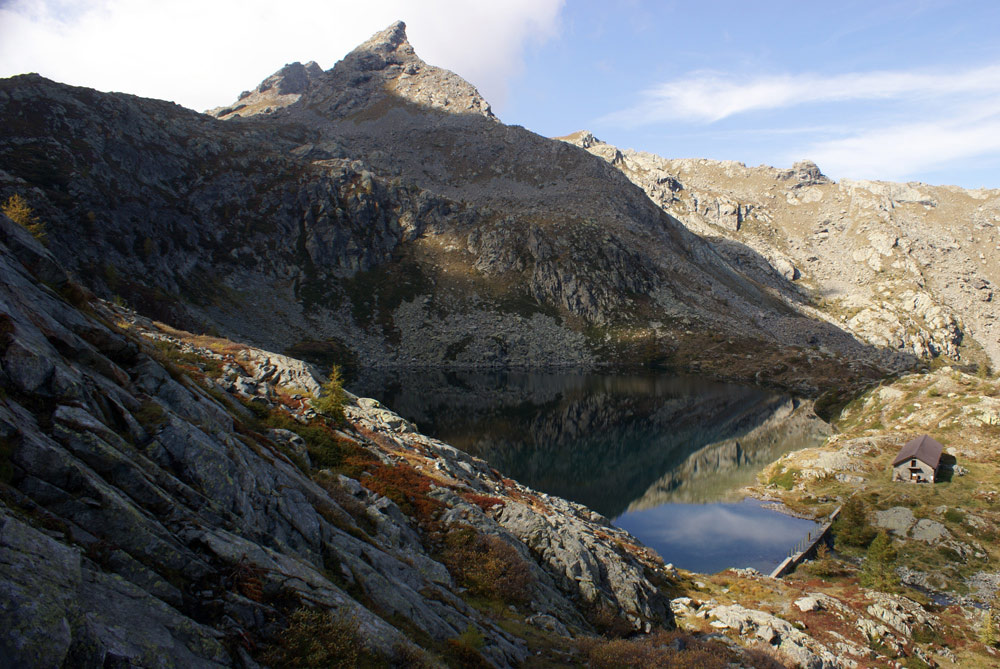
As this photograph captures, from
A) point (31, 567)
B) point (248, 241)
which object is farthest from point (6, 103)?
point (31, 567)

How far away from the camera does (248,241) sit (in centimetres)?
13100

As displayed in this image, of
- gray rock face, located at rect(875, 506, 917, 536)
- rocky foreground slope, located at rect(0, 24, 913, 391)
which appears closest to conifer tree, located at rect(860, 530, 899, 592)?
gray rock face, located at rect(875, 506, 917, 536)

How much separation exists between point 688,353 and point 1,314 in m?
135

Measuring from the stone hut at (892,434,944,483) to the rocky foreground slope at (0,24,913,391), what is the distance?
212 feet

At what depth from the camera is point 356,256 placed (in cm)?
14400

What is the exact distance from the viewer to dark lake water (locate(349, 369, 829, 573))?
45219 millimetres

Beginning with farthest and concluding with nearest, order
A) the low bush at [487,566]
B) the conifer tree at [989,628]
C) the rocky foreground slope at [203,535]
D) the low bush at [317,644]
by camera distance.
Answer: the conifer tree at [989,628], the low bush at [487,566], the low bush at [317,644], the rocky foreground slope at [203,535]

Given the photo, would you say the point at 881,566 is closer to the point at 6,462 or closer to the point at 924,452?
the point at 924,452

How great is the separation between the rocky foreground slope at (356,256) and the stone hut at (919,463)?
64578 mm

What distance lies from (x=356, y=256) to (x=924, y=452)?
131m

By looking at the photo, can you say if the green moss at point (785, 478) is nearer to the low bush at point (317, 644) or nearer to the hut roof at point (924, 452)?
the hut roof at point (924, 452)

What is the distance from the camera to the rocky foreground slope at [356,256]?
101125 mm

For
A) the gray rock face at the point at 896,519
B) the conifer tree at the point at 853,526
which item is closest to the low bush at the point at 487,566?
the conifer tree at the point at 853,526

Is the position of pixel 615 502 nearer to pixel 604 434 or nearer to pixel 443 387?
pixel 604 434
